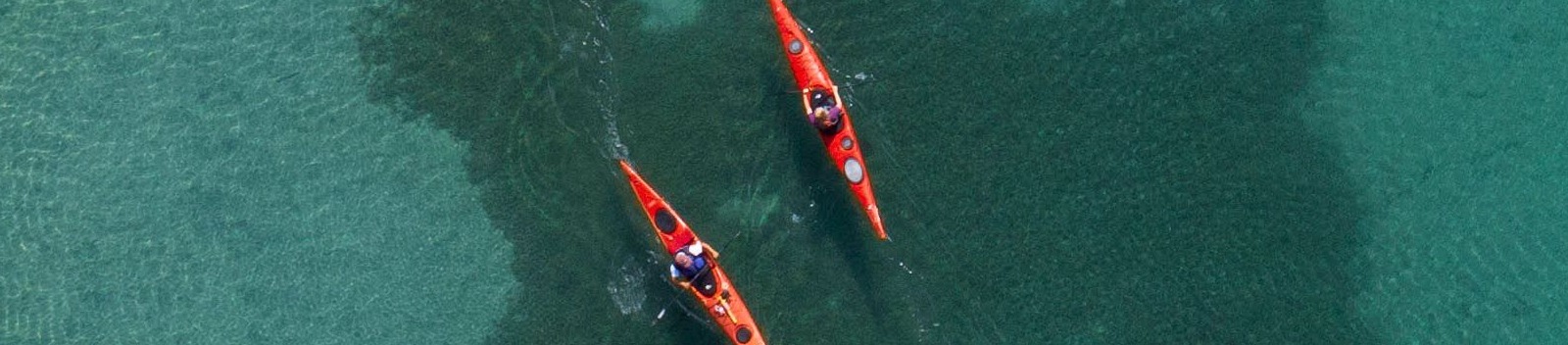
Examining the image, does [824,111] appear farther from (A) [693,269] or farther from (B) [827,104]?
(A) [693,269]

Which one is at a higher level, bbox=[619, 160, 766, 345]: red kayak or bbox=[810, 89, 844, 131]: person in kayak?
bbox=[810, 89, 844, 131]: person in kayak

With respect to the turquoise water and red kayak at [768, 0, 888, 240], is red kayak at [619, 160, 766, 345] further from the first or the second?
red kayak at [768, 0, 888, 240]

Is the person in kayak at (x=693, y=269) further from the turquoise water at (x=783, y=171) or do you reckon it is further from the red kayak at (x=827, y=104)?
the red kayak at (x=827, y=104)

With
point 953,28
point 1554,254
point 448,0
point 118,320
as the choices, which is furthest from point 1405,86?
point 118,320

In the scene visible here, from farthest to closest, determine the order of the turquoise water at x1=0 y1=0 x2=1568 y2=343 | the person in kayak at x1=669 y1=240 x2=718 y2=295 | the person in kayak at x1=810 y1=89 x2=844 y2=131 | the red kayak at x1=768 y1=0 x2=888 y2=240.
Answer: the turquoise water at x1=0 y1=0 x2=1568 y2=343 < the red kayak at x1=768 y1=0 x2=888 y2=240 < the person in kayak at x1=810 y1=89 x2=844 y2=131 < the person in kayak at x1=669 y1=240 x2=718 y2=295

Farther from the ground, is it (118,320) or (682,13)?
(682,13)

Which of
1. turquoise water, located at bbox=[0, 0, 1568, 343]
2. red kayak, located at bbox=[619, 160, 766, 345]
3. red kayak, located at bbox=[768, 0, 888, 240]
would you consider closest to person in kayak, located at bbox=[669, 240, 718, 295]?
red kayak, located at bbox=[619, 160, 766, 345]

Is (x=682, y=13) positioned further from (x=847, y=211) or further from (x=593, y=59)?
(x=847, y=211)
